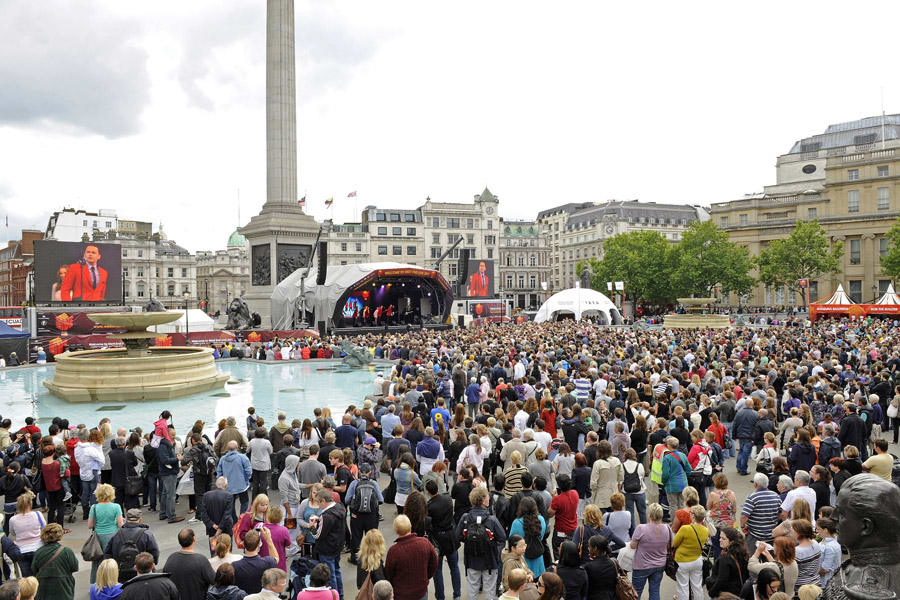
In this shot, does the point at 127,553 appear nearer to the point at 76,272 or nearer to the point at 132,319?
the point at 132,319

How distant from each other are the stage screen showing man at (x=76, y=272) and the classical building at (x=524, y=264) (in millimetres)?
74785

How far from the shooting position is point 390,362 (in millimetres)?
31266

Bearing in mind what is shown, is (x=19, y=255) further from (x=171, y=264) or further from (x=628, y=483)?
(x=628, y=483)

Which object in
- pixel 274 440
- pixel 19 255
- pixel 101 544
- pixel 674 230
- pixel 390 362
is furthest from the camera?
pixel 674 230

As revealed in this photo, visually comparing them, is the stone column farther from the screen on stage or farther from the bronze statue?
the bronze statue

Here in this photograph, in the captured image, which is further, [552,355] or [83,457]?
[552,355]

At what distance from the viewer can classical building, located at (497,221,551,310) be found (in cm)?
11388

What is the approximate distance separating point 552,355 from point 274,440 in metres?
13.3

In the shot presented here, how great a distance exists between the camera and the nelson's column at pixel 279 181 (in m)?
50.4

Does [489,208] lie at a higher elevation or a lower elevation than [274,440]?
higher

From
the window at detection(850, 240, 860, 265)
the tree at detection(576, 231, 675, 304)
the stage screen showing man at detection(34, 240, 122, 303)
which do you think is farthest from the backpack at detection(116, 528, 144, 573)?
the window at detection(850, 240, 860, 265)

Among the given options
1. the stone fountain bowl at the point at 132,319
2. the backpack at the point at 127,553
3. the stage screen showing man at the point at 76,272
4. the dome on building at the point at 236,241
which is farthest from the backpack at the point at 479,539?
the dome on building at the point at 236,241

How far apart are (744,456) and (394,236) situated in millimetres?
93279

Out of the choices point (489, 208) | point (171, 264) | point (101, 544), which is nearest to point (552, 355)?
point (101, 544)
